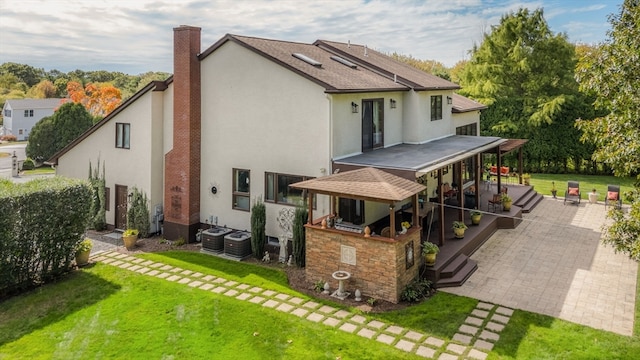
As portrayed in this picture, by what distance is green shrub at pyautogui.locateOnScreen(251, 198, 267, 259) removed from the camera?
15.8 metres

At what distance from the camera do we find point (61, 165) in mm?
21594

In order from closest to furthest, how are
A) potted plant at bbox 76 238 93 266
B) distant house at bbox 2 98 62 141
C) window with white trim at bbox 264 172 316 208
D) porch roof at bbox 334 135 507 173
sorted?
porch roof at bbox 334 135 507 173, potted plant at bbox 76 238 93 266, window with white trim at bbox 264 172 316 208, distant house at bbox 2 98 62 141

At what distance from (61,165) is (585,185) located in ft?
104

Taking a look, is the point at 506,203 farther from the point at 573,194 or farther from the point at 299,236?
the point at 299,236

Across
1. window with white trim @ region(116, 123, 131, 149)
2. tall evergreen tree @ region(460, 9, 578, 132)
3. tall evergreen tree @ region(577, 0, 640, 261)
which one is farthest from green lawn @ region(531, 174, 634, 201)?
window with white trim @ region(116, 123, 131, 149)

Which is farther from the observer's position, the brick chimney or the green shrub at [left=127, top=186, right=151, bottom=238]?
the green shrub at [left=127, top=186, right=151, bottom=238]

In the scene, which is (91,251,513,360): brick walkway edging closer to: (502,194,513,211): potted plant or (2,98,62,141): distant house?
(502,194,513,211): potted plant

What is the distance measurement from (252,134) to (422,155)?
6553 mm

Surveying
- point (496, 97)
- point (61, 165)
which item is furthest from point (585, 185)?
point (61, 165)

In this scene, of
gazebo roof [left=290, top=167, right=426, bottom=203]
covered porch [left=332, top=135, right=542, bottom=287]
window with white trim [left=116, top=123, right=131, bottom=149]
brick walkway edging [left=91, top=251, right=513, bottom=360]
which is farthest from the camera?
window with white trim [left=116, top=123, right=131, bottom=149]

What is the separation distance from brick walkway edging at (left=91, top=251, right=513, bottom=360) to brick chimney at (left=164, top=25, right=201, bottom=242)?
3.66m

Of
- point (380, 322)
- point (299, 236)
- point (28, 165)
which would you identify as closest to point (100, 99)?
point (28, 165)

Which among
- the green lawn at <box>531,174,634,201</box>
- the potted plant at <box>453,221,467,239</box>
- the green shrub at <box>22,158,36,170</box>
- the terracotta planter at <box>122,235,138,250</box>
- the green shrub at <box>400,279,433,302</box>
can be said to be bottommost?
the green shrub at <box>400,279,433,302</box>

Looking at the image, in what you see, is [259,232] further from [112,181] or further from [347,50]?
[347,50]
